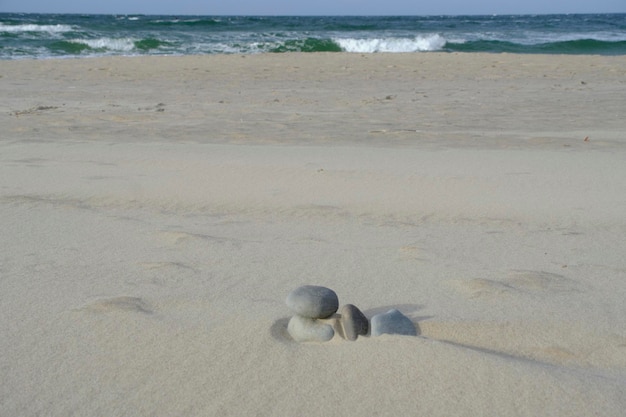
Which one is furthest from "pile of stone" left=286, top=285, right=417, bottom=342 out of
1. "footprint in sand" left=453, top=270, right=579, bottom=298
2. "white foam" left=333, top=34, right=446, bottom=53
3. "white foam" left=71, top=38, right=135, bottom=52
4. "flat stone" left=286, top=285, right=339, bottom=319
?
"white foam" left=333, top=34, right=446, bottom=53

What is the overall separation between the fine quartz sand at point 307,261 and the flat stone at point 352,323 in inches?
2.2

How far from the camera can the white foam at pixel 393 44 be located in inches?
939

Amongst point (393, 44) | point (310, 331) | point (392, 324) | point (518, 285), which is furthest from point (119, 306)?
point (393, 44)

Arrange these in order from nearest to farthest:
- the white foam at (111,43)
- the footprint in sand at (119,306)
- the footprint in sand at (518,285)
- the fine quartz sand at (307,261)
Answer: the fine quartz sand at (307,261) < the footprint in sand at (119,306) < the footprint in sand at (518,285) < the white foam at (111,43)

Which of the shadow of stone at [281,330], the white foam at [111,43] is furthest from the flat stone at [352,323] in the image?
the white foam at [111,43]

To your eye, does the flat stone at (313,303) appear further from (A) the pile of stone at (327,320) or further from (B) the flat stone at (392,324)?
(B) the flat stone at (392,324)

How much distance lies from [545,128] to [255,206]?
359 centimetres

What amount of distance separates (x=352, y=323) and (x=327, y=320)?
94 mm

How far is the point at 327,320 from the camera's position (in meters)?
2.13

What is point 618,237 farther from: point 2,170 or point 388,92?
point 388,92

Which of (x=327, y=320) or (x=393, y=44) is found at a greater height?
(x=327, y=320)

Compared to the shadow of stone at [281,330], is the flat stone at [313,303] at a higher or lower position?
higher

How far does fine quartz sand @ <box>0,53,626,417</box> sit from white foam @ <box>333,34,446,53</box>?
1739 cm

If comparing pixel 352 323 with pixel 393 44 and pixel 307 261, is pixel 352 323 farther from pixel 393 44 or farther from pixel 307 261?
pixel 393 44
